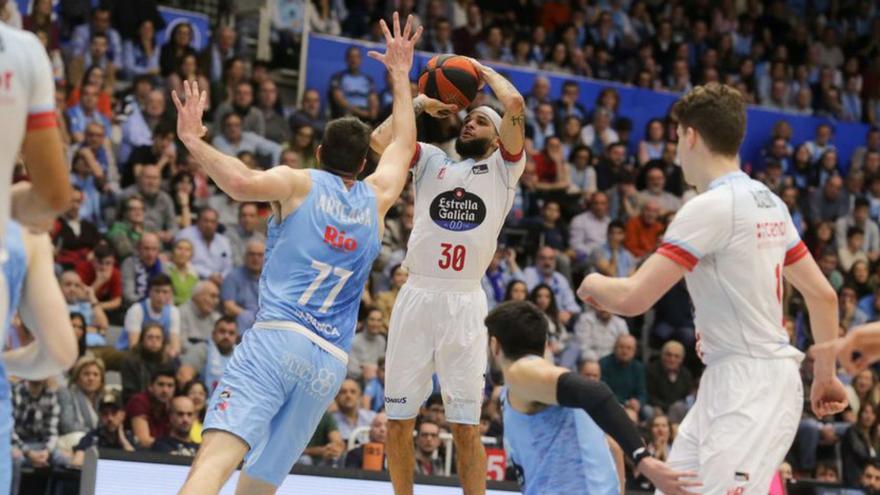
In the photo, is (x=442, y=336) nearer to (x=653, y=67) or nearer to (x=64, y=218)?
(x=64, y=218)

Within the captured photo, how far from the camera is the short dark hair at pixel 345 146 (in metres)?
7.49

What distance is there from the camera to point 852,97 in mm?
22969

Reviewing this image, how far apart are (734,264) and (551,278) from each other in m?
9.98

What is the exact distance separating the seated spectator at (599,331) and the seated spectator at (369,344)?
253cm

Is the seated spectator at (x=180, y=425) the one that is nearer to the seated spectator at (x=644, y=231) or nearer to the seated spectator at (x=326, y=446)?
the seated spectator at (x=326, y=446)

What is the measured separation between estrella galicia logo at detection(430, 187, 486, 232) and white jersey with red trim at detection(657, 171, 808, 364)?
2.93m

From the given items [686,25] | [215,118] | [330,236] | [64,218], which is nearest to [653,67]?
[686,25]

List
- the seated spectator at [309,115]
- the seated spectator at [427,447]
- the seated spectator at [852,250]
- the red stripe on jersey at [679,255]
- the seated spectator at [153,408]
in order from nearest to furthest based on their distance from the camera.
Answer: the red stripe on jersey at [679,255], the seated spectator at [153,408], the seated spectator at [427,447], the seated spectator at [309,115], the seated spectator at [852,250]

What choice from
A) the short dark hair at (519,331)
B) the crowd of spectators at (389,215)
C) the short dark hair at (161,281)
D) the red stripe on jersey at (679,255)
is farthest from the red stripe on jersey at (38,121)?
the short dark hair at (161,281)

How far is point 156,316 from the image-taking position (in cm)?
1314

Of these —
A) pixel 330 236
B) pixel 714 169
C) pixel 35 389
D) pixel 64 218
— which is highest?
pixel 714 169

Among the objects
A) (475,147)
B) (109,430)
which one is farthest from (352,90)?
(475,147)

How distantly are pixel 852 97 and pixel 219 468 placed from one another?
1846 centimetres

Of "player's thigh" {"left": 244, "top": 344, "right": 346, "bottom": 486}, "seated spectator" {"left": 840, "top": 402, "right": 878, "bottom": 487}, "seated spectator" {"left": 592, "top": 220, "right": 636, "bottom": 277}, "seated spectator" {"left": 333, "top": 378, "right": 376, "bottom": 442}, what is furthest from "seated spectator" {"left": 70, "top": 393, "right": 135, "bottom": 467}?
"seated spectator" {"left": 840, "top": 402, "right": 878, "bottom": 487}
